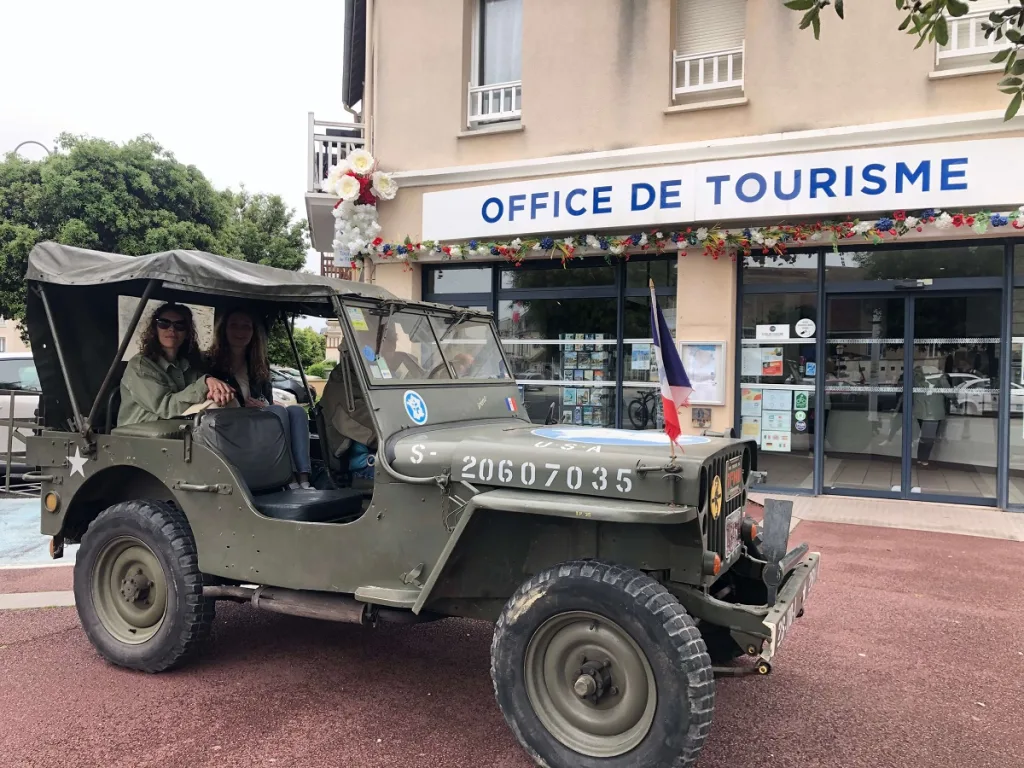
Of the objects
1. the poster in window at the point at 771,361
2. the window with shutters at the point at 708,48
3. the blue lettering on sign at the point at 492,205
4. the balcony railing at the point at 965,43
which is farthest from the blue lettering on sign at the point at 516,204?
the balcony railing at the point at 965,43

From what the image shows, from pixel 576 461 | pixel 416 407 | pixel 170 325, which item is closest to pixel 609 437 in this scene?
pixel 576 461

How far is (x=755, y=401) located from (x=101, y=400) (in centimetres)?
738

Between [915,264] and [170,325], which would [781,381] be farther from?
[170,325]

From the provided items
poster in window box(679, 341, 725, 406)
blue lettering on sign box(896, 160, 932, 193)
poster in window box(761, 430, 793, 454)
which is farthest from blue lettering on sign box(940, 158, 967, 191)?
poster in window box(761, 430, 793, 454)

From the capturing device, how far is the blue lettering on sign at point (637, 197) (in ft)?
29.7

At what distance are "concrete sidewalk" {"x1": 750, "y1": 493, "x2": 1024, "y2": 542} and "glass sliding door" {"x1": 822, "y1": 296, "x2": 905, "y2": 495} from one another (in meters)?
0.42

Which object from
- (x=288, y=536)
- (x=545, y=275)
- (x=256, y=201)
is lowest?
(x=288, y=536)

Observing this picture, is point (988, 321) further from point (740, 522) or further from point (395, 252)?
point (395, 252)

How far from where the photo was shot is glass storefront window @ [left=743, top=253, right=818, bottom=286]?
898 cm

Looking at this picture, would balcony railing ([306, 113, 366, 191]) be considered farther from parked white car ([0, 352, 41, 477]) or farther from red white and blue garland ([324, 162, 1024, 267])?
parked white car ([0, 352, 41, 477])

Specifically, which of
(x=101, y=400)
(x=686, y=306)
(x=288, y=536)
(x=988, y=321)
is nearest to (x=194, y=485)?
(x=288, y=536)

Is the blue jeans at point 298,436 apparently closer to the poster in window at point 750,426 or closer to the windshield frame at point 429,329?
the windshield frame at point 429,329

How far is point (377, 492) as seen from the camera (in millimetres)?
3441

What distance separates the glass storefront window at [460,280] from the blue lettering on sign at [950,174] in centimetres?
556
